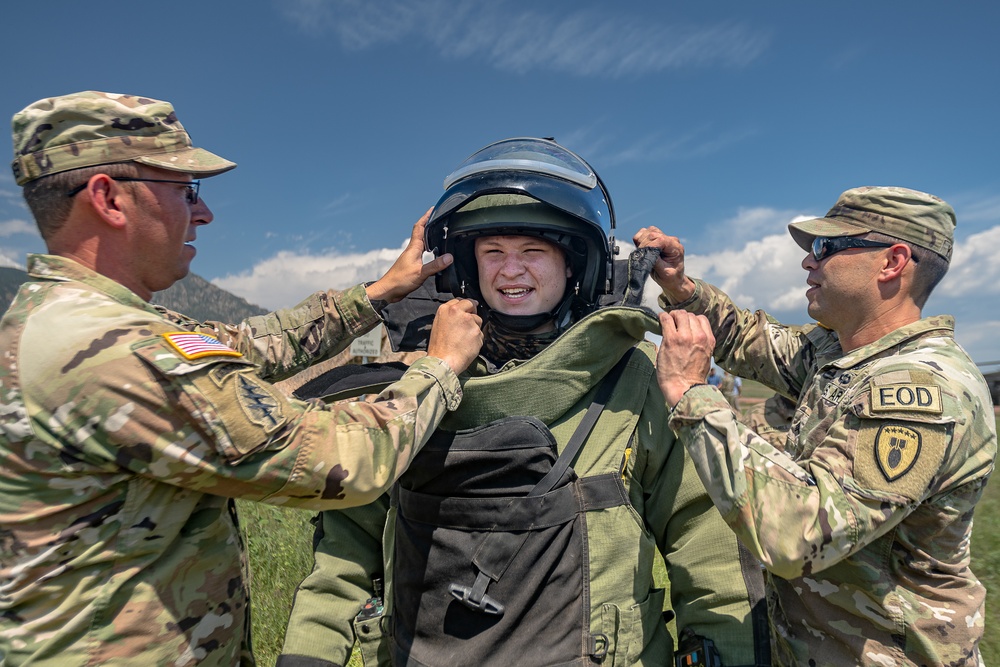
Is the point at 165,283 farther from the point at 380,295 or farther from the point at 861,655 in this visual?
the point at 861,655

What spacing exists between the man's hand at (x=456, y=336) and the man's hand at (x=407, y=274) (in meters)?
0.67

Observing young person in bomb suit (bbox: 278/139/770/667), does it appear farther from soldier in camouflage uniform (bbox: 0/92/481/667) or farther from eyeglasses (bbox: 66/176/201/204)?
eyeglasses (bbox: 66/176/201/204)

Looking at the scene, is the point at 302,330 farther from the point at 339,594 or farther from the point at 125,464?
the point at 125,464

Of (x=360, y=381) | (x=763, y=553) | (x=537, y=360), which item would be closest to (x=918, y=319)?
Answer: (x=763, y=553)

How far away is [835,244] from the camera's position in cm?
263

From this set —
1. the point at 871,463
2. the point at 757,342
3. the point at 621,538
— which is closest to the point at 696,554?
the point at 621,538

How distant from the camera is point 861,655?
6.82ft

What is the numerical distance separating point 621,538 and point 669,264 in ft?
4.68

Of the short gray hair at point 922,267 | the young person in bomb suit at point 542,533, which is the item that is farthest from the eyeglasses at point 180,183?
the short gray hair at point 922,267

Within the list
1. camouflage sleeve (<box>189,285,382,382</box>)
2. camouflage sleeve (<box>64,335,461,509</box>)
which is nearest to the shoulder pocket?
camouflage sleeve (<box>64,335,461,509</box>)

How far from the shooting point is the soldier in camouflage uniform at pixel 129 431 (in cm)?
166

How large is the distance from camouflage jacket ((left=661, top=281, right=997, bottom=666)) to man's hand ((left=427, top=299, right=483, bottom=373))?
714 millimetres

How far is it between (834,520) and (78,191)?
7.60 ft

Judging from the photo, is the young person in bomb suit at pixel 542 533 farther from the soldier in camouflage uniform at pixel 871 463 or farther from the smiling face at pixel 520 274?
the soldier in camouflage uniform at pixel 871 463
